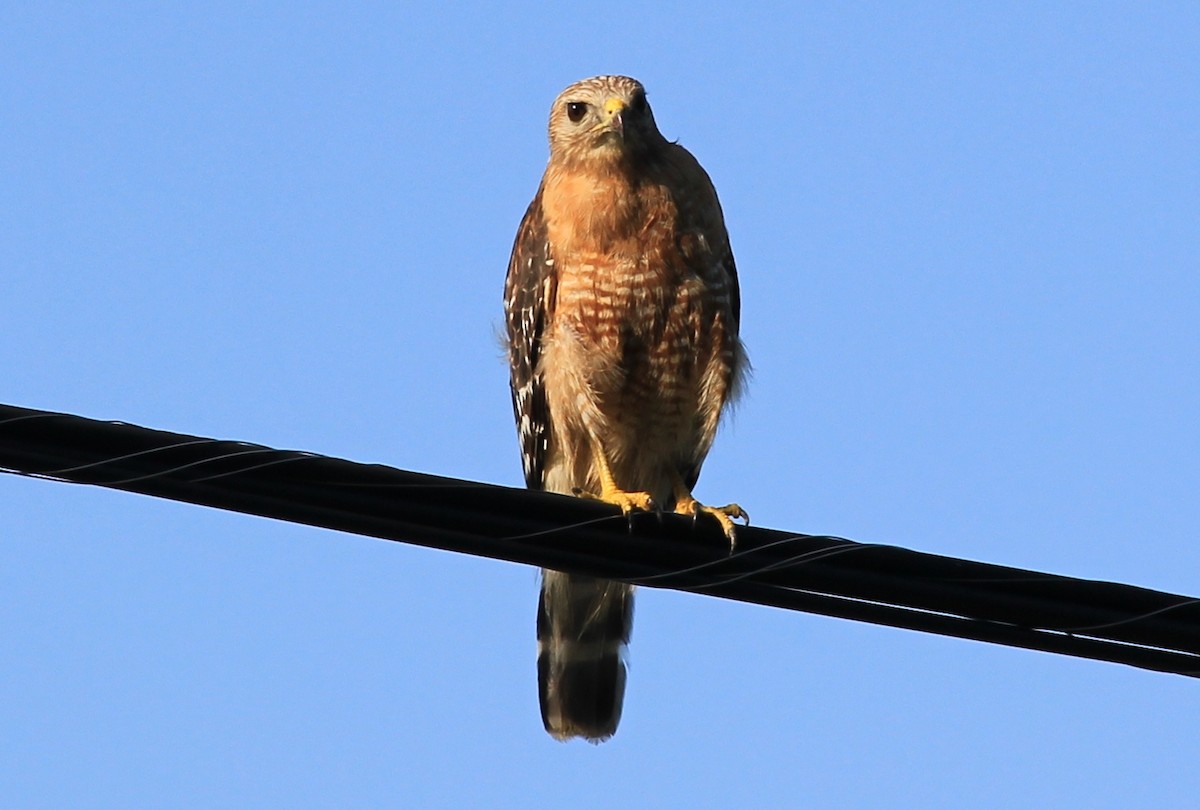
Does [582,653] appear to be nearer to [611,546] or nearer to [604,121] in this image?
[604,121]

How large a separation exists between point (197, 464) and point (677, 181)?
372cm

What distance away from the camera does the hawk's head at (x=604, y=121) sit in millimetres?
7047

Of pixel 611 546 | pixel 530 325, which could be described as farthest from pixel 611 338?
pixel 611 546

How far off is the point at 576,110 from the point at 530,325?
37.9 inches

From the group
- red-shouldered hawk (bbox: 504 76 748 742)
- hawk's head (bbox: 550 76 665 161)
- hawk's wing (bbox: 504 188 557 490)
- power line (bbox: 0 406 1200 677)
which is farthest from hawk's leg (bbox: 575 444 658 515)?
power line (bbox: 0 406 1200 677)

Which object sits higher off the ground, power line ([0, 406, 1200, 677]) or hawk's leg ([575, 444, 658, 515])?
hawk's leg ([575, 444, 658, 515])

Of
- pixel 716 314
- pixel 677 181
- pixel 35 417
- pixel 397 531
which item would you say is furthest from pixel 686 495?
pixel 35 417

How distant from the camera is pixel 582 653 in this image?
711 centimetres

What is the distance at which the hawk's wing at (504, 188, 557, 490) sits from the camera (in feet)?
23.2

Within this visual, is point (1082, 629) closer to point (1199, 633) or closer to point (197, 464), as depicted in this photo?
point (1199, 633)

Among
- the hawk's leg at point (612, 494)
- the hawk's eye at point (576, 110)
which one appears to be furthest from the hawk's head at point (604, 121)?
the hawk's leg at point (612, 494)

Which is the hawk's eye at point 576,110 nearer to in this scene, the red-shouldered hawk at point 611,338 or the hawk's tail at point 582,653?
the red-shouldered hawk at point 611,338

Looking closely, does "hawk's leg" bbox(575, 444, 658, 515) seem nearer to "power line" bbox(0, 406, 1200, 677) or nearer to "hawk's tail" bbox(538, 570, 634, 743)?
"hawk's tail" bbox(538, 570, 634, 743)

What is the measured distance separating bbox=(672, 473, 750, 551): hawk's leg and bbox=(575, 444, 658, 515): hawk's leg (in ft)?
0.44
